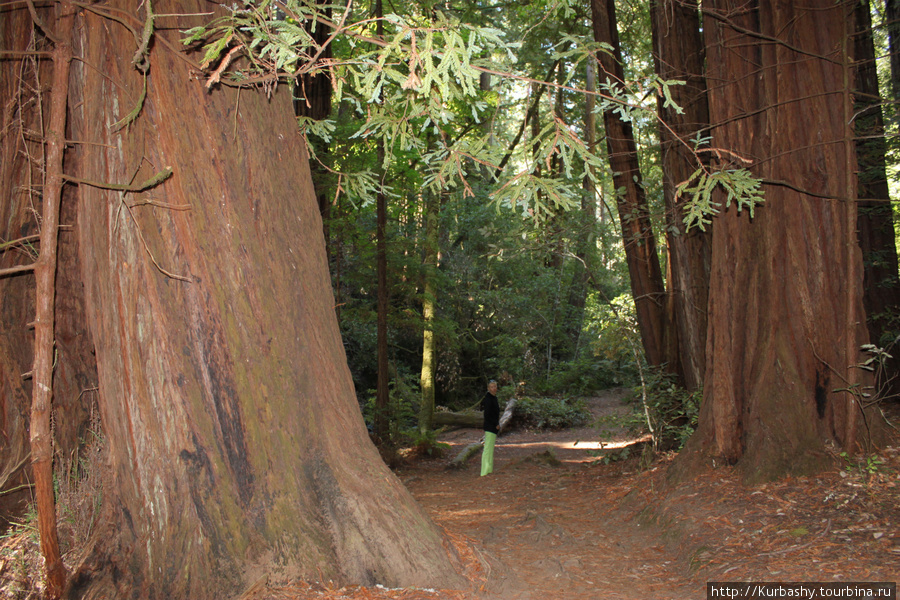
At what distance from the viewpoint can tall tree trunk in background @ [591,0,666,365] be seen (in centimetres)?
916

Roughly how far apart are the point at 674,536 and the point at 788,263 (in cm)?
283

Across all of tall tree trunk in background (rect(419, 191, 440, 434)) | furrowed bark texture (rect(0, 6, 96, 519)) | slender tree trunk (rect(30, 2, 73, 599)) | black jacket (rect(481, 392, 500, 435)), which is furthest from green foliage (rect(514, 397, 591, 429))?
slender tree trunk (rect(30, 2, 73, 599))

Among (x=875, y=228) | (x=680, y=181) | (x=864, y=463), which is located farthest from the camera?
(x=875, y=228)

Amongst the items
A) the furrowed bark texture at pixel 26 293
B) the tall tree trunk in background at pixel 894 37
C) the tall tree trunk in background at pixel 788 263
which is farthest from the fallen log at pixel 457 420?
the furrowed bark texture at pixel 26 293

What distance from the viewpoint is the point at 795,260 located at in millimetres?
5625

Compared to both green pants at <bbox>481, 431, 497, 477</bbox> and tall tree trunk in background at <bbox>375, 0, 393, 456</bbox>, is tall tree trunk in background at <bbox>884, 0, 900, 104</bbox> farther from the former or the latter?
tall tree trunk in background at <bbox>375, 0, 393, 456</bbox>

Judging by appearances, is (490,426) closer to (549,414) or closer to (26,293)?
(26,293)

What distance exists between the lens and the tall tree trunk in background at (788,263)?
17.9ft

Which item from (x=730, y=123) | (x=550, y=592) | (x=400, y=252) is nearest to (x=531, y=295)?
(x=400, y=252)

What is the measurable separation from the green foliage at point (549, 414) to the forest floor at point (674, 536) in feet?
31.7

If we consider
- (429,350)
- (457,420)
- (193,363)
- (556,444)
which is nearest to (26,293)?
(193,363)

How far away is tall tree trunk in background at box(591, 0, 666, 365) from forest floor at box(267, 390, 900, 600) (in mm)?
2504

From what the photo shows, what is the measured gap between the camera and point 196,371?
3566mm

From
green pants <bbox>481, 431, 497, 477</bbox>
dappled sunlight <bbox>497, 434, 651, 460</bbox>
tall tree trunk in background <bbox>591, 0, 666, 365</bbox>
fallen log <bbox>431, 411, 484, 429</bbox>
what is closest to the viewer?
tall tree trunk in background <bbox>591, 0, 666, 365</bbox>
